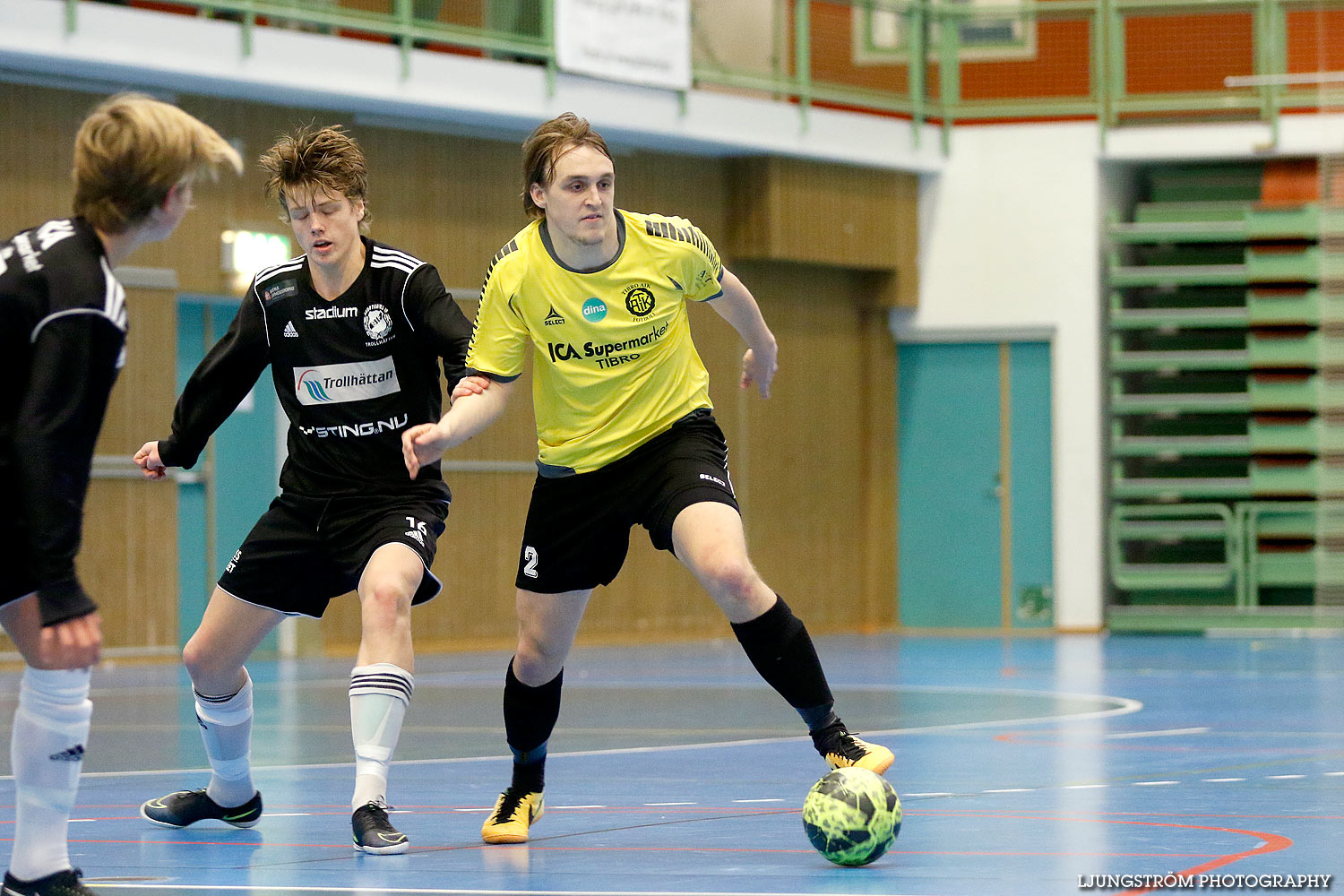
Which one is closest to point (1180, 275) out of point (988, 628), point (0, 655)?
point (988, 628)

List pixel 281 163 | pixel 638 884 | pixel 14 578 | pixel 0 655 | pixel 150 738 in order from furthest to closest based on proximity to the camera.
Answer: pixel 0 655 → pixel 150 738 → pixel 281 163 → pixel 638 884 → pixel 14 578

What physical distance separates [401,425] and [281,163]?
876 mm

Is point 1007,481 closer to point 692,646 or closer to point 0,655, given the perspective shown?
point 692,646

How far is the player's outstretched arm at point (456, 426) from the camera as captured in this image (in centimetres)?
530

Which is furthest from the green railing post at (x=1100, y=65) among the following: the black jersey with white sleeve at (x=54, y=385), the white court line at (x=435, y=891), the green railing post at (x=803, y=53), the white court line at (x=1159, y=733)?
the black jersey with white sleeve at (x=54, y=385)

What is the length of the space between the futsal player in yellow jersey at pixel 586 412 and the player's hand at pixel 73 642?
5.16 feet

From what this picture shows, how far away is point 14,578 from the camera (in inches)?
166

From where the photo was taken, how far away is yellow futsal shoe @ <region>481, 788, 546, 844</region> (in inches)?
217

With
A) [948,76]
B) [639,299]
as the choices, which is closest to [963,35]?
[948,76]

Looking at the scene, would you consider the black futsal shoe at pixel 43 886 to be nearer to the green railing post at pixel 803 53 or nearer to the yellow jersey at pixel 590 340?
the yellow jersey at pixel 590 340

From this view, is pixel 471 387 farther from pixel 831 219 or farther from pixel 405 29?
pixel 831 219

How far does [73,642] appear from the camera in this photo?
401 cm

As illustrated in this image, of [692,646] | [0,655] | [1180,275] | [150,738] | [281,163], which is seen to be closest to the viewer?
[281,163]

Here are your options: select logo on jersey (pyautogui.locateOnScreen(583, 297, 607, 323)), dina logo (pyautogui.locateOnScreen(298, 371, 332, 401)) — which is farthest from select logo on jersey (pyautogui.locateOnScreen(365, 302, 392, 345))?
select logo on jersey (pyautogui.locateOnScreen(583, 297, 607, 323))
